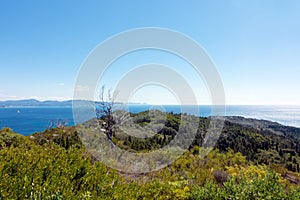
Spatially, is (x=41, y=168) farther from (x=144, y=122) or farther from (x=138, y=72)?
(x=144, y=122)

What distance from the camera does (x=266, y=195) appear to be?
3984mm

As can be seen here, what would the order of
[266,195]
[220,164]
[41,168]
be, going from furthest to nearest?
1. [220,164]
2. [266,195]
3. [41,168]

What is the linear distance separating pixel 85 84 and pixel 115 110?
6548 mm

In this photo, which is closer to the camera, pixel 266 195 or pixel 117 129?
pixel 266 195

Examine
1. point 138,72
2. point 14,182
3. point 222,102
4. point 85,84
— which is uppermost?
point 138,72

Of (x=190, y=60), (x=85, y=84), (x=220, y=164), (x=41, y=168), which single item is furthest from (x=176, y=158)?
(x=41, y=168)

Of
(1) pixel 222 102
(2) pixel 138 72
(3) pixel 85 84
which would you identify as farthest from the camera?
(2) pixel 138 72

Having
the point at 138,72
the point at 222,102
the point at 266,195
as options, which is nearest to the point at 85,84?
the point at 138,72

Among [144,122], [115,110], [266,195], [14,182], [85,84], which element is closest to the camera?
[14,182]

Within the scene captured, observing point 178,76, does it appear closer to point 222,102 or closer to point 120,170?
point 222,102

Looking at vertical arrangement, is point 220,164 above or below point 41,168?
below

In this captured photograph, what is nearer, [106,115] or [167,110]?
[106,115]

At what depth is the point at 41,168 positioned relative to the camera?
2.99 meters

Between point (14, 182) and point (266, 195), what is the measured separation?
4109 mm
